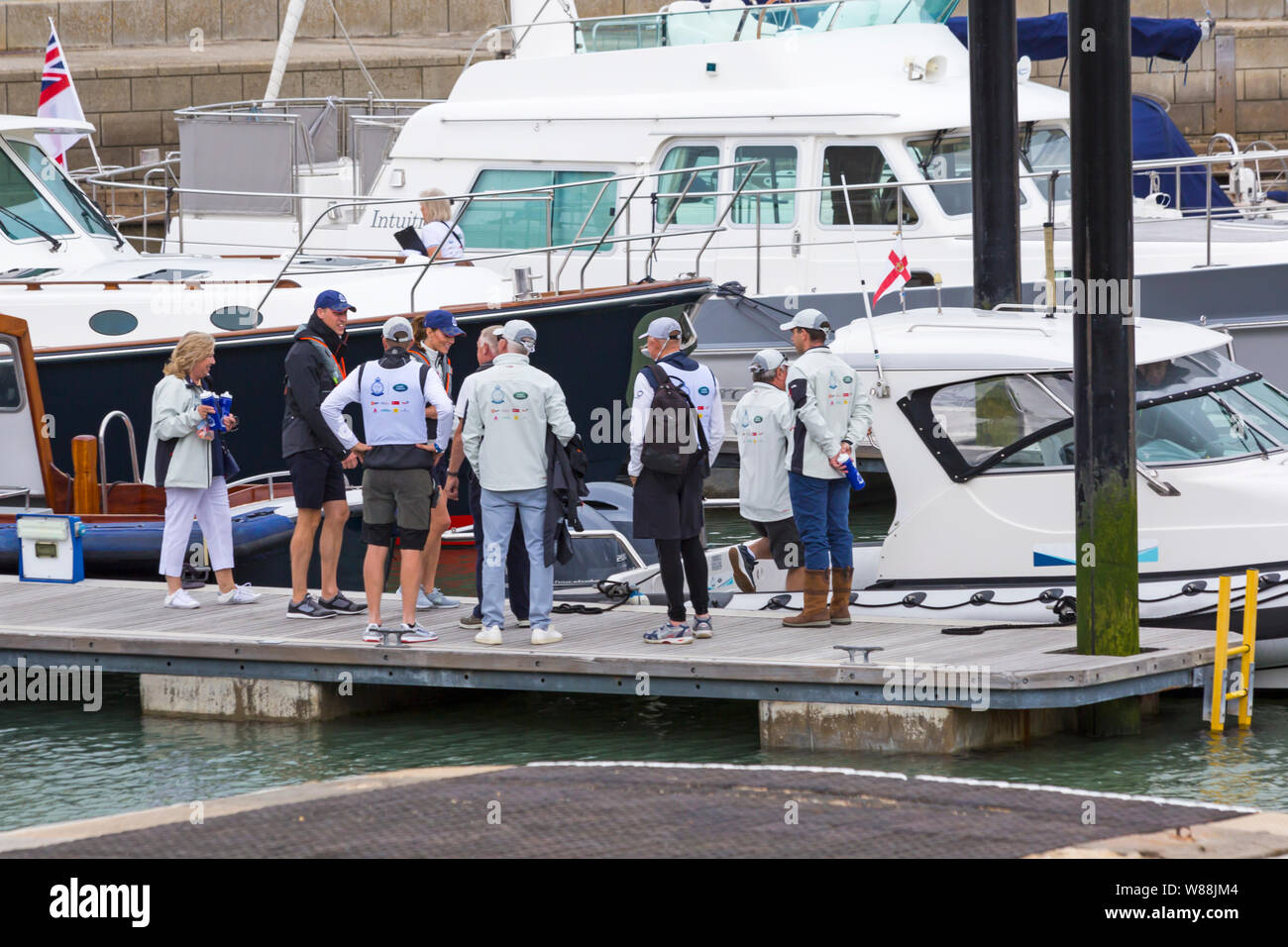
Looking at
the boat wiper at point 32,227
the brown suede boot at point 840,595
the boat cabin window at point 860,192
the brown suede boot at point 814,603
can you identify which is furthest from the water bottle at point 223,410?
the boat cabin window at point 860,192

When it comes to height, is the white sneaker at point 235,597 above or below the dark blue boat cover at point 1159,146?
below

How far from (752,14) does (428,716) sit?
9.10m

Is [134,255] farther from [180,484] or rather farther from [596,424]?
[180,484]

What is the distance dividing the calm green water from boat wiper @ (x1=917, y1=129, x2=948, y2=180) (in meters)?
6.97

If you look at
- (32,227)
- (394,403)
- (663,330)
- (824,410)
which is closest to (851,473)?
(824,410)

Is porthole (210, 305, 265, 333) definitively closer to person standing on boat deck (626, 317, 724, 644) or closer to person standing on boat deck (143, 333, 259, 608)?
person standing on boat deck (143, 333, 259, 608)

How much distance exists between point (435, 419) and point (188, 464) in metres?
1.39

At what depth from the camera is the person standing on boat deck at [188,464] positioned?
33.3 ft

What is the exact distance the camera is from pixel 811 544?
9461 mm

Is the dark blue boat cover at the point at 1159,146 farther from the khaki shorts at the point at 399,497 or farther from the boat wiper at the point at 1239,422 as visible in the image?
the khaki shorts at the point at 399,497

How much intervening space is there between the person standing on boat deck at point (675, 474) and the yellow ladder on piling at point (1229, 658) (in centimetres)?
233
